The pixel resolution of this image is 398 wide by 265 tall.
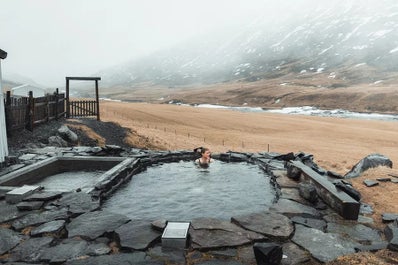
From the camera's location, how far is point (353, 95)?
89438 mm

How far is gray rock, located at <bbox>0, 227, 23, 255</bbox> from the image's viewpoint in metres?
5.92

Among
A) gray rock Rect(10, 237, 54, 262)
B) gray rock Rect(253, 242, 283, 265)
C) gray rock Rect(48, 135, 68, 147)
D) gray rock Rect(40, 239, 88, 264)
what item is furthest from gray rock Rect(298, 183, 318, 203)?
gray rock Rect(48, 135, 68, 147)

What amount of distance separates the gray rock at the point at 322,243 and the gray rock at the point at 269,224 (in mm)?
219

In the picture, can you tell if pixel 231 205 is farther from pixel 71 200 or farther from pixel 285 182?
pixel 71 200

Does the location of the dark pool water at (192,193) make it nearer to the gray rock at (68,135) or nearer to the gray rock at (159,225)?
the gray rock at (159,225)

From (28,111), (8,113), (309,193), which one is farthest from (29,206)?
(28,111)

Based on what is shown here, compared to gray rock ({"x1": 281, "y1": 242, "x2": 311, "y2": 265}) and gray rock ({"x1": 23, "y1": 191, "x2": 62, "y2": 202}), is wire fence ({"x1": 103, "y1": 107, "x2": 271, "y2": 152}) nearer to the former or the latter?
gray rock ({"x1": 23, "y1": 191, "x2": 62, "y2": 202})

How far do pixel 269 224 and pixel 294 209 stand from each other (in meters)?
1.28

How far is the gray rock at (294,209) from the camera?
25.9ft

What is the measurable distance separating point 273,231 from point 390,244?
82.9 inches

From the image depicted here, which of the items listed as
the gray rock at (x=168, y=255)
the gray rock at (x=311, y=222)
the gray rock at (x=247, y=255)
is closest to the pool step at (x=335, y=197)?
the gray rock at (x=311, y=222)

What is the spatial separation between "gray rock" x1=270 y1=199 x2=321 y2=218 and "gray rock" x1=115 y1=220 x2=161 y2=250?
3131mm

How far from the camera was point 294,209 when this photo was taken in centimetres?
815

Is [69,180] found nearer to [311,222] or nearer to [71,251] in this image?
[71,251]
